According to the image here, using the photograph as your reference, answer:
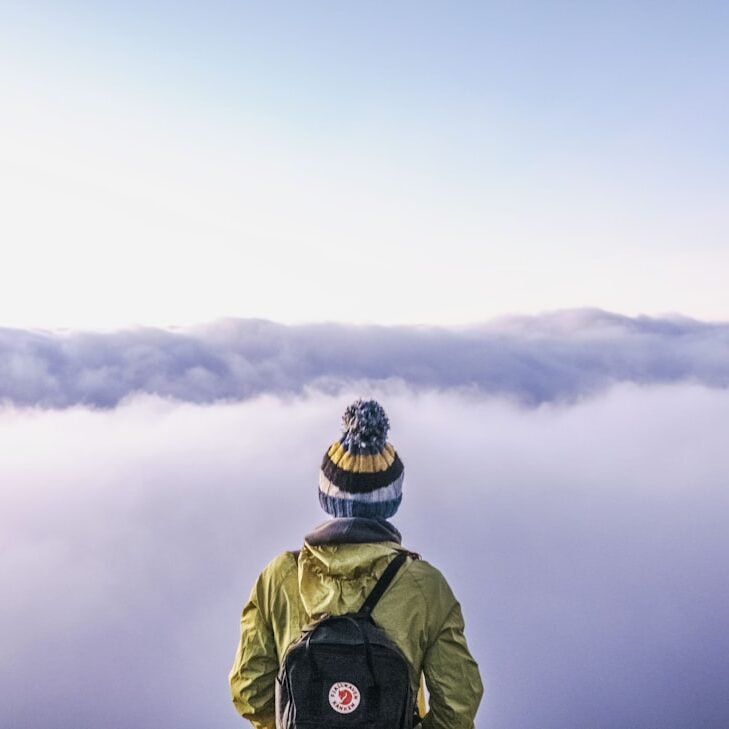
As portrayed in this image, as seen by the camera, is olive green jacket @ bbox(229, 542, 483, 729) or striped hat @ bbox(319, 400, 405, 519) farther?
striped hat @ bbox(319, 400, 405, 519)

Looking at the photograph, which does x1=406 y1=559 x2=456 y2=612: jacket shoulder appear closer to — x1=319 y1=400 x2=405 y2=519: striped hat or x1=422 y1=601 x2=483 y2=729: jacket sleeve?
x1=422 y1=601 x2=483 y2=729: jacket sleeve

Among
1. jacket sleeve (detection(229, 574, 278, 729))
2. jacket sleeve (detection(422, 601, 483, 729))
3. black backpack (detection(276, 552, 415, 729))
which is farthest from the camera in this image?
jacket sleeve (detection(229, 574, 278, 729))

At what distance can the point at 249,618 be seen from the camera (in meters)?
3.12

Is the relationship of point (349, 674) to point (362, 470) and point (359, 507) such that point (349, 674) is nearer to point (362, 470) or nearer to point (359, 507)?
point (359, 507)

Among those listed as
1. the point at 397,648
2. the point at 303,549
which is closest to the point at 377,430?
the point at 303,549

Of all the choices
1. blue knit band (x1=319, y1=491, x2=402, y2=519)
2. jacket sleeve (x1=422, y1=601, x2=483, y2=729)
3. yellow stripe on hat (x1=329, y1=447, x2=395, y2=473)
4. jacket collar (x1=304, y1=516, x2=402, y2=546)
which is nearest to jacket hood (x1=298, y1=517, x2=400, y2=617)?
jacket collar (x1=304, y1=516, x2=402, y2=546)

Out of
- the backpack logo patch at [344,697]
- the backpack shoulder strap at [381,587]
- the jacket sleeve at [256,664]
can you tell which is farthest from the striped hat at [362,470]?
the backpack logo patch at [344,697]

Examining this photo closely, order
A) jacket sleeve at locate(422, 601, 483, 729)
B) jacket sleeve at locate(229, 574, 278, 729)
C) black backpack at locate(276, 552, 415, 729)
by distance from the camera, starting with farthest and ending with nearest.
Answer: jacket sleeve at locate(229, 574, 278, 729) → jacket sleeve at locate(422, 601, 483, 729) → black backpack at locate(276, 552, 415, 729)

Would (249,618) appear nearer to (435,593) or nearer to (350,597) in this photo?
(350,597)

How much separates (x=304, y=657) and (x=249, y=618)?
0.36m

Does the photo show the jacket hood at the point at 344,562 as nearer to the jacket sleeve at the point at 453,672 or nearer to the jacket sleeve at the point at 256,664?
the jacket sleeve at the point at 256,664

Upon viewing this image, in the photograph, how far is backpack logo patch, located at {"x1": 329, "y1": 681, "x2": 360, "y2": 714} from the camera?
2873mm

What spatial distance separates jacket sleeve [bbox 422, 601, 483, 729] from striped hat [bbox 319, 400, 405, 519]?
525 mm

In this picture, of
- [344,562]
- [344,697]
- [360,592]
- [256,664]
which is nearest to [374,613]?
[360,592]
